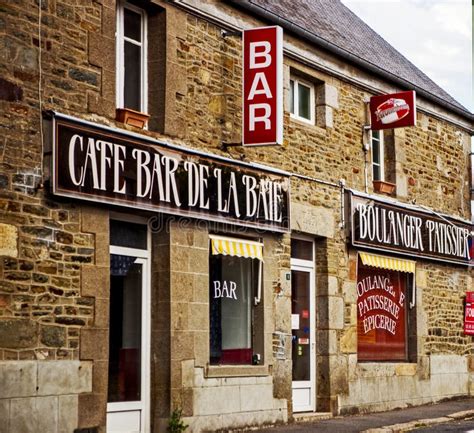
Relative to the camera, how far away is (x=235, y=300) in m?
14.2

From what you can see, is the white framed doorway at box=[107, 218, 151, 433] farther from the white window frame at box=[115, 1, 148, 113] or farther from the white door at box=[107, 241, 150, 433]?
the white window frame at box=[115, 1, 148, 113]

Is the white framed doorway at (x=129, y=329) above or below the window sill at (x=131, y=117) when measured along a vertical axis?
below

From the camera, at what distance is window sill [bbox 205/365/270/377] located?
13266 mm

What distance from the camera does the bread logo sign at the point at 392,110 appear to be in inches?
681

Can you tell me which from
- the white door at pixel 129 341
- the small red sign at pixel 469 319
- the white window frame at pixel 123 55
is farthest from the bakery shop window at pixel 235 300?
the small red sign at pixel 469 319

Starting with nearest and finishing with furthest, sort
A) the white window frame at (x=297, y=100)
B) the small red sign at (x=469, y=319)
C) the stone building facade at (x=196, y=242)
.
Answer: the stone building facade at (x=196, y=242)
the white window frame at (x=297, y=100)
the small red sign at (x=469, y=319)

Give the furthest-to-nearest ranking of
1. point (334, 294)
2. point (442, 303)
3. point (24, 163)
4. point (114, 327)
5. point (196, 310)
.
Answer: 1. point (442, 303)
2. point (334, 294)
3. point (196, 310)
4. point (114, 327)
5. point (24, 163)

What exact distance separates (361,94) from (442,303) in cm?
442

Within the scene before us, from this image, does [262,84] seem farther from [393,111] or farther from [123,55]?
[393,111]

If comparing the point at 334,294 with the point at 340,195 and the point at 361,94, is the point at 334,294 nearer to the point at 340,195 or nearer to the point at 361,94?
the point at 340,195

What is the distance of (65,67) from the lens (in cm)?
1141

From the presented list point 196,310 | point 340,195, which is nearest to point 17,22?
point 196,310

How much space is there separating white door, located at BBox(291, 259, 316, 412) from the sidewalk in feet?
1.82

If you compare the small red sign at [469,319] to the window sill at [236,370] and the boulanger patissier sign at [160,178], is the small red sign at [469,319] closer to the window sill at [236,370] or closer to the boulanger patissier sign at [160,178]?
the boulanger patissier sign at [160,178]
